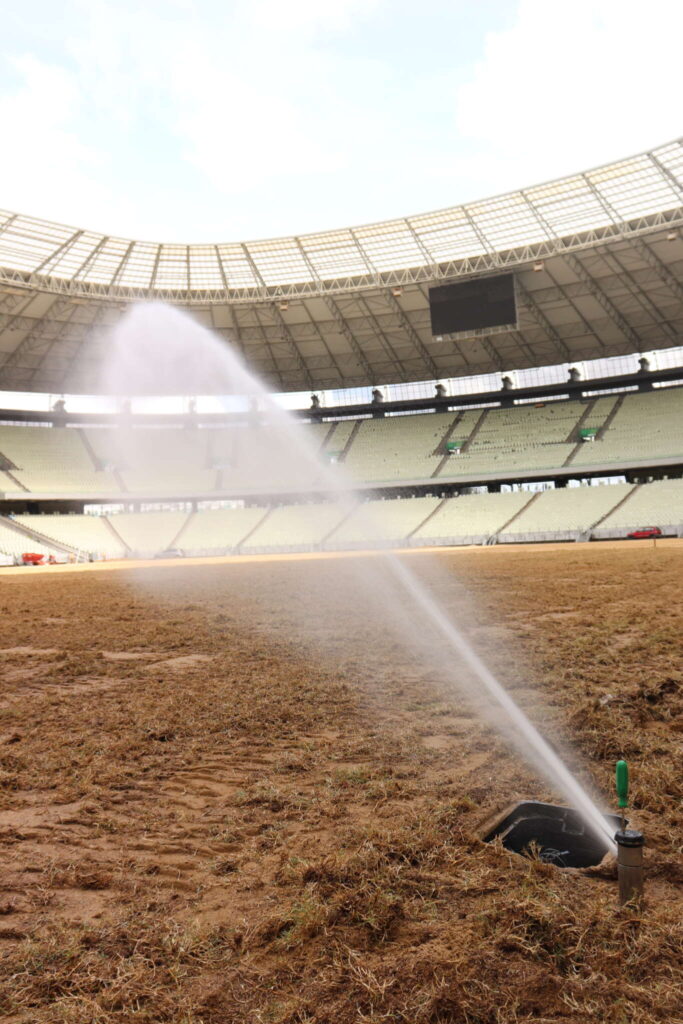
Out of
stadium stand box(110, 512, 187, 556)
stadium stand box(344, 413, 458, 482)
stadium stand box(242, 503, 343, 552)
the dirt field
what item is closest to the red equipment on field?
stadium stand box(110, 512, 187, 556)

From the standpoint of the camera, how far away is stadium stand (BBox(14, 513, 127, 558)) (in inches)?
2087

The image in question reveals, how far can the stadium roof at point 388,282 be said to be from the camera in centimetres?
3903

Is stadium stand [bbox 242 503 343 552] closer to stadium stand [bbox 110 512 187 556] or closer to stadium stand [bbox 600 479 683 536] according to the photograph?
stadium stand [bbox 110 512 187 556]

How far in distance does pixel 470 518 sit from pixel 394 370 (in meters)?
18.7

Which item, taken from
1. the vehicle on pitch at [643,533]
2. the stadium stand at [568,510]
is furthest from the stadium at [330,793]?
the stadium stand at [568,510]

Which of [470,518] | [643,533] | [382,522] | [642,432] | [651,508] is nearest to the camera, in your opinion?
[643,533]

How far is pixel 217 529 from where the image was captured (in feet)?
187

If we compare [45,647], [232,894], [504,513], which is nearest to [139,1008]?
[232,894]

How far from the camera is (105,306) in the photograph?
49.3 meters

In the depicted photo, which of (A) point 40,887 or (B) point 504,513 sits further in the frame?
(B) point 504,513

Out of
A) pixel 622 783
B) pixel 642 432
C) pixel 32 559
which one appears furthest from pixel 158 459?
pixel 622 783

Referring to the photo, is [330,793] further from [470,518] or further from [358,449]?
[358,449]

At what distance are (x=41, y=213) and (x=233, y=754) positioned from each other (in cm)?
4148

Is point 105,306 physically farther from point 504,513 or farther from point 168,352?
point 504,513
